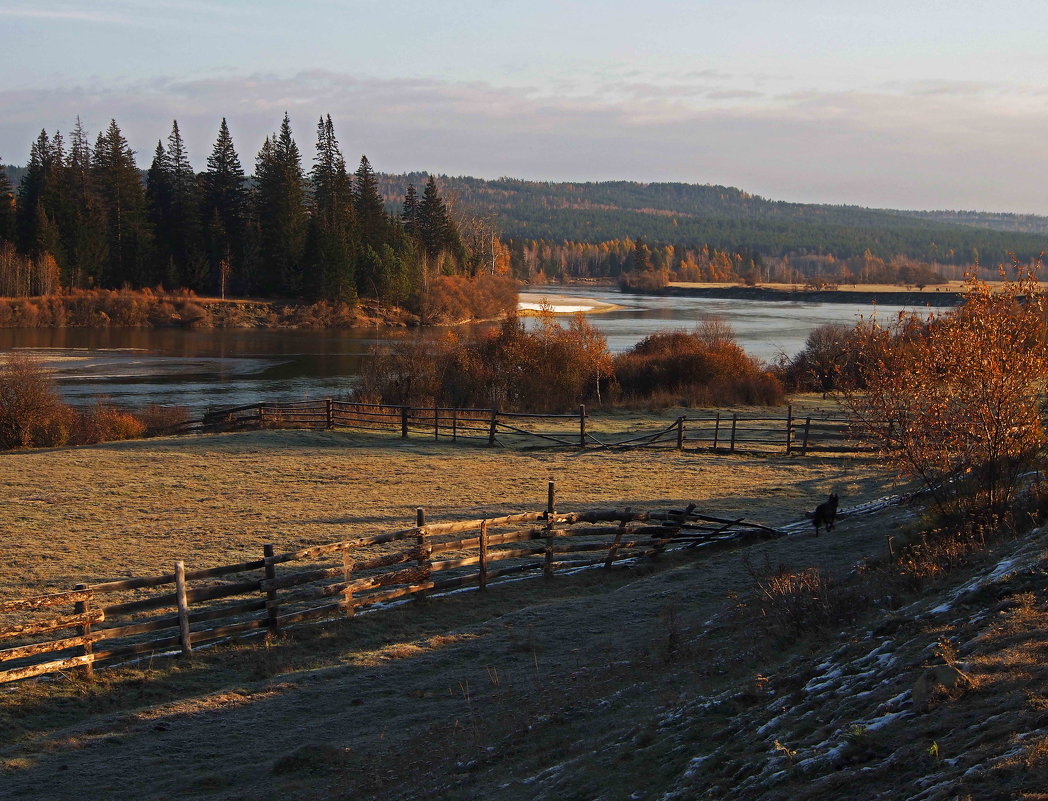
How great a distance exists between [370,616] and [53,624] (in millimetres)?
4036

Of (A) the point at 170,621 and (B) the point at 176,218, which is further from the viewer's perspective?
(B) the point at 176,218

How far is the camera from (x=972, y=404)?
42.8 feet

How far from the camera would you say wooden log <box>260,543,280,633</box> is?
11.6 meters

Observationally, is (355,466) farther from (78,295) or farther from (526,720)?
(78,295)

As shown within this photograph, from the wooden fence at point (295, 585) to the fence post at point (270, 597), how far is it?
Answer: 0.01 m

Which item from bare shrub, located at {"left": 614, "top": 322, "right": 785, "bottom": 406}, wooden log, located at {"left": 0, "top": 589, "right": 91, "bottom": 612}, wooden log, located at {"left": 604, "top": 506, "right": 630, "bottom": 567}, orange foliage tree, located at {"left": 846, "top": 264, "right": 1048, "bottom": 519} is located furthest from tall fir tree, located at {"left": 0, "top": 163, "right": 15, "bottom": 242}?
orange foliage tree, located at {"left": 846, "top": 264, "right": 1048, "bottom": 519}

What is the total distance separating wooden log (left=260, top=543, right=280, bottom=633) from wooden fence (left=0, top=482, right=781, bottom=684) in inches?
0.5

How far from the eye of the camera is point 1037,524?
36.7 ft

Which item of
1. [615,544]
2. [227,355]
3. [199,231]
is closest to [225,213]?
[199,231]

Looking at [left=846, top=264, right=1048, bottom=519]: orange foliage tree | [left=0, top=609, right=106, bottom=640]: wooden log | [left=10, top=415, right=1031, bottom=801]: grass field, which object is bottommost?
[left=10, top=415, right=1031, bottom=801]: grass field

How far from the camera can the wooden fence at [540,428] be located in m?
30.8

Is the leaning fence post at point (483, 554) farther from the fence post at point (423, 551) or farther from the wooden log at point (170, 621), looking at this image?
the wooden log at point (170, 621)

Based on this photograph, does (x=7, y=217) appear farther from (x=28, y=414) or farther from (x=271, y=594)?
(x=271, y=594)

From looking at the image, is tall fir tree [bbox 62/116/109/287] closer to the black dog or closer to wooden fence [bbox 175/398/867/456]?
wooden fence [bbox 175/398/867/456]
